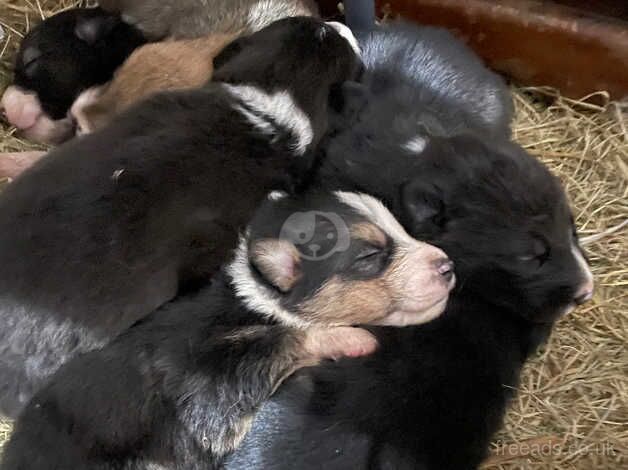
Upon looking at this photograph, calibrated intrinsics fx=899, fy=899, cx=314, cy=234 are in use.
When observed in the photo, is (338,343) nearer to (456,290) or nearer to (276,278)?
(276,278)

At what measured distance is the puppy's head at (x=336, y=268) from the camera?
8.46 feet

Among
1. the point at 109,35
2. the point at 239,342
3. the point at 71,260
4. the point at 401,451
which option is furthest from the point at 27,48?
the point at 401,451

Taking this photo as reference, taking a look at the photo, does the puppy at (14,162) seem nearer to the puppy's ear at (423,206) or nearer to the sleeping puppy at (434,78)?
the sleeping puppy at (434,78)

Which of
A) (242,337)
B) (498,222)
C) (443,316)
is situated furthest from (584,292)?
(242,337)

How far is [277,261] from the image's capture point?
258cm

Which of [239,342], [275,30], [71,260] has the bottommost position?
[239,342]

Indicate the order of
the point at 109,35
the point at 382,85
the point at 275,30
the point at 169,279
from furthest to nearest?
the point at 109,35 → the point at 382,85 → the point at 275,30 → the point at 169,279

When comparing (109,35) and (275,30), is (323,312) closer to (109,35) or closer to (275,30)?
(275,30)

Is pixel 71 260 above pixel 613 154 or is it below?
above

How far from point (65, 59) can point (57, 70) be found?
5 cm

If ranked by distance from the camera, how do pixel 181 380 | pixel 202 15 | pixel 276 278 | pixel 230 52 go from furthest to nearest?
pixel 202 15 < pixel 230 52 < pixel 276 278 < pixel 181 380

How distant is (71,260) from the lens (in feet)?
7.98

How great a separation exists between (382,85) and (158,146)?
99cm

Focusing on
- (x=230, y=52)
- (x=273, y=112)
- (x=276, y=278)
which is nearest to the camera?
(x=276, y=278)
